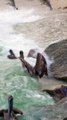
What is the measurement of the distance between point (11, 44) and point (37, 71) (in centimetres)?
266

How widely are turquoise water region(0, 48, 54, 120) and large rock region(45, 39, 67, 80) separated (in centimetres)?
51

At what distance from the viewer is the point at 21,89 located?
628cm

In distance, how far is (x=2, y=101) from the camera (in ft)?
19.0

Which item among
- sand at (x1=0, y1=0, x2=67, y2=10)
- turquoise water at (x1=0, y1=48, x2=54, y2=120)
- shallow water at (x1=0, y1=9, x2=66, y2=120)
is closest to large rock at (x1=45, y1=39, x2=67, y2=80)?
shallow water at (x1=0, y1=9, x2=66, y2=120)

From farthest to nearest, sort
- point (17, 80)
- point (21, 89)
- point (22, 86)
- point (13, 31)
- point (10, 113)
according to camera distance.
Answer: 1. point (13, 31)
2. point (17, 80)
3. point (22, 86)
4. point (21, 89)
5. point (10, 113)

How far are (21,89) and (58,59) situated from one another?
5.01 ft

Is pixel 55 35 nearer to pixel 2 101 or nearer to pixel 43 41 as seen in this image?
pixel 43 41

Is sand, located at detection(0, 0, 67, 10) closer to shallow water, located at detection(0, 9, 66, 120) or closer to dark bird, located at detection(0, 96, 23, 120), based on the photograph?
shallow water, located at detection(0, 9, 66, 120)

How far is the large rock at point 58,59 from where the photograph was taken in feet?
22.5

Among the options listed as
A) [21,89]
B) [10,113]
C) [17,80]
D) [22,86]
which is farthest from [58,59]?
[10,113]

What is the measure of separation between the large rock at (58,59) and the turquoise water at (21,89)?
51 cm

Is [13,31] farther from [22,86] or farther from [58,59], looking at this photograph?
[22,86]

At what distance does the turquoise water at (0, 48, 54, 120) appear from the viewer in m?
5.69

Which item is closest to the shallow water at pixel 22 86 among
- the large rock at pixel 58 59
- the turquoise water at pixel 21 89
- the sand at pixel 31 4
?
the turquoise water at pixel 21 89
